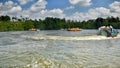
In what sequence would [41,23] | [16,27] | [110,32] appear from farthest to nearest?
1. [41,23]
2. [16,27]
3. [110,32]

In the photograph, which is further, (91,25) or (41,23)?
(91,25)

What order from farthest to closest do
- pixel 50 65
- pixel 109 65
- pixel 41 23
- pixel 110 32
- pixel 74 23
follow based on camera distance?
pixel 74 23 → pixel 41 23 → pixel 110 32 → pixel 109 65 → pixel 50 65

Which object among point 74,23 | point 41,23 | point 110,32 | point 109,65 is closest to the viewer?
point 109,65

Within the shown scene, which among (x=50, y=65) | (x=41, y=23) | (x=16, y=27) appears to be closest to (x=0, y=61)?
(x=50, y=65)

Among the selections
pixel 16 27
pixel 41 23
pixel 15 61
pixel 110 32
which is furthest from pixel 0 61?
pixel 41 23

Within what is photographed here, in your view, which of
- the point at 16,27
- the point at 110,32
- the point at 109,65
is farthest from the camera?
the point at 16,27

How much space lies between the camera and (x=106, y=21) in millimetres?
149750

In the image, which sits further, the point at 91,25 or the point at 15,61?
the point at 91,25

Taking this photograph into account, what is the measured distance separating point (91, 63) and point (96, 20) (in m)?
145

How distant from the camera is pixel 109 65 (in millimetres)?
13195

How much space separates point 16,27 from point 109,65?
113m

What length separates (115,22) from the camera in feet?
489

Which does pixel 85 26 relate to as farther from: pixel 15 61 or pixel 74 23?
Answer: pixel 15 61

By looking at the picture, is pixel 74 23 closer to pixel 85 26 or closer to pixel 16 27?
pixel 85 26
